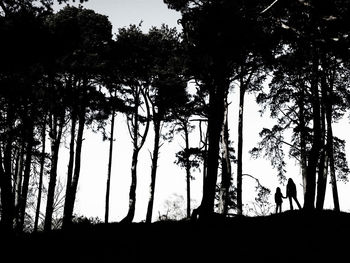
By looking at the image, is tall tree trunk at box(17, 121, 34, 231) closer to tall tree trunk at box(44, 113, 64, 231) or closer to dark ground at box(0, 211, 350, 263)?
tall tree trunk at box(44, 113, 64, 231)

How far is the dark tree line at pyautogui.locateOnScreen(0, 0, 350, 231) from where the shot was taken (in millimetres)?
9492

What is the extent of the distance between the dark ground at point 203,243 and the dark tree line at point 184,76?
143 cm

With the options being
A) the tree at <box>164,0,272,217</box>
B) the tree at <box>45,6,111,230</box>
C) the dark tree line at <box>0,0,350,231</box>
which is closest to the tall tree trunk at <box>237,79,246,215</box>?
the dark tree line at <box>0,0,350,231</box>

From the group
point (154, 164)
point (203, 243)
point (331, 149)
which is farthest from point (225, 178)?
point (203, 243)

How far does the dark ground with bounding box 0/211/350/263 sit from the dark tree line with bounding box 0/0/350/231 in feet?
4.69

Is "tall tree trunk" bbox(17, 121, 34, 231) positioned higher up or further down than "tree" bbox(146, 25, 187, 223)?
further down

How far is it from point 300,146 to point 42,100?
538 inches

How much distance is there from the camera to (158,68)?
47.1ft

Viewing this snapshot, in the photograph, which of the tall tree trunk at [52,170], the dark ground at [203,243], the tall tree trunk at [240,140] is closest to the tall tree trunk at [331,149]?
the tall tree trunk at [240,140]

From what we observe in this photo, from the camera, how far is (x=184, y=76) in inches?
523

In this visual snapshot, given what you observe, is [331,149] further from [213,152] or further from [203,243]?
[203,243]

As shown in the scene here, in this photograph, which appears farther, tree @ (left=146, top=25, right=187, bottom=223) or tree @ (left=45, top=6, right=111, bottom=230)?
tree @ (left=45, top=6, right=111, bottom=230)

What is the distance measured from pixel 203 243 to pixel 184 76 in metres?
8.50

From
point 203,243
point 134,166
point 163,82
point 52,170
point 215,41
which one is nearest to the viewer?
point 203,243
